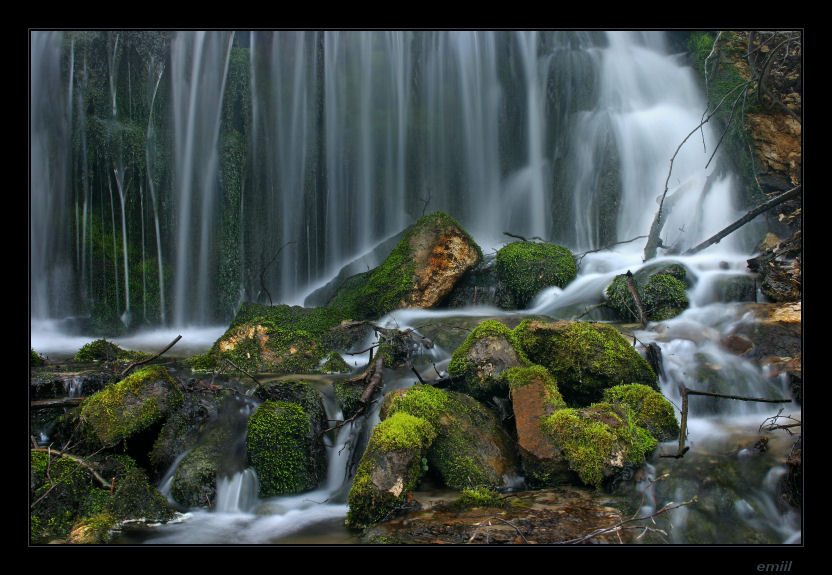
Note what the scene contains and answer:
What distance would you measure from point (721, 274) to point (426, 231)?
437cm

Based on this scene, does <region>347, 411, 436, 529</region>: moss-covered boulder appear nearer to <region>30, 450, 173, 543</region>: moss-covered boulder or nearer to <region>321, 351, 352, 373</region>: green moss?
<region>30, 450, 173, 543</region>: moss-covered boulder

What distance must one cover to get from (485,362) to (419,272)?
3802 mm

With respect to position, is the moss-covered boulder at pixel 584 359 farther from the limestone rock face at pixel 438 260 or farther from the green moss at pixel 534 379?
the limestone rock face at pixel 438 260

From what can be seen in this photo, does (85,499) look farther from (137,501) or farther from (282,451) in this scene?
(282,451)

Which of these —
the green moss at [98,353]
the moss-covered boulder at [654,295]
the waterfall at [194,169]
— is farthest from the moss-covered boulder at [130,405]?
the waterfall at [194,169]

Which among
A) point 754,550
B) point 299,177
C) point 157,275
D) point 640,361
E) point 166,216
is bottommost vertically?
point 754,550

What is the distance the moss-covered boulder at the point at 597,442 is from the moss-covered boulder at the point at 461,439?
0.45 m

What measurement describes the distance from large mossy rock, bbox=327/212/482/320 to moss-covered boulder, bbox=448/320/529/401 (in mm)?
3404

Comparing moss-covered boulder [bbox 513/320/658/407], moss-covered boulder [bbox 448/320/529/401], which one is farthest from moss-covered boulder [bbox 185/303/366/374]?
moss-covered boulder [bbox 513/320/658/407]

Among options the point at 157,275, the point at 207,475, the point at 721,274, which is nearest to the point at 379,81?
the point at 157,275

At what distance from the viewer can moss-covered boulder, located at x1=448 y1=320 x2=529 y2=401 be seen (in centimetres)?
519

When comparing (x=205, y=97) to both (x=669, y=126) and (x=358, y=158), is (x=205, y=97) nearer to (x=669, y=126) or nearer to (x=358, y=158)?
(x=358, y=158)

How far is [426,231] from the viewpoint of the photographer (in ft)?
30.1

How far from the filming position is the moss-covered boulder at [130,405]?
4559 mm
